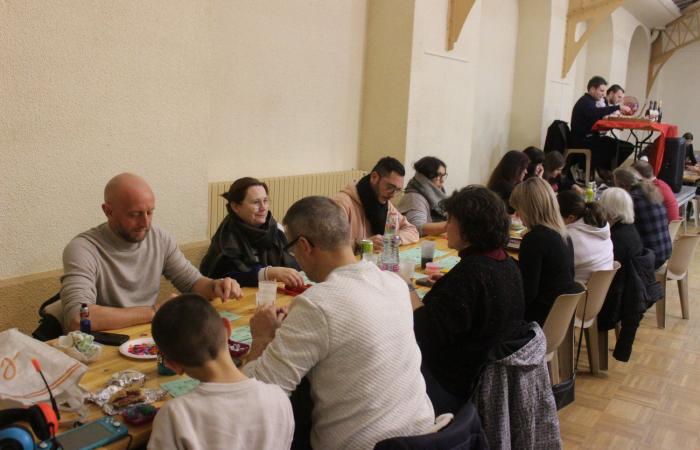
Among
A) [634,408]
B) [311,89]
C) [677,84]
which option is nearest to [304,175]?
[311,89]

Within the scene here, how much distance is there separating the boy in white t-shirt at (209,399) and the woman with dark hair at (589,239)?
2.96 m

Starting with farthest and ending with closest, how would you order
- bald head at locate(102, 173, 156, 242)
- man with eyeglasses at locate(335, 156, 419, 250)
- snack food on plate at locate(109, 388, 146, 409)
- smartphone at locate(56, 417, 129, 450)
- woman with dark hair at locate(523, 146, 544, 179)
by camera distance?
1. woman with dark hair at locate(523, 146, 544, 179)
2. man with eyeglasses at locate(335, 156, 419, 250)
3. bald head at locate(102, 173, 156, 242)
4. snack food on plate at locate(109, 388, 146, 409)
5. smartphone at locate(56, 417, 129, 450)

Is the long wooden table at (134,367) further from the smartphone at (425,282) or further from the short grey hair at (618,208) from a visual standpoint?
the short grey hair at (618,208)

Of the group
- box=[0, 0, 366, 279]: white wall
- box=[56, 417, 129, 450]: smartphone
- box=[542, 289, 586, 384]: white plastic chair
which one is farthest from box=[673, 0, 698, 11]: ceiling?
box=[56, 417, 129, 450]: smartphone

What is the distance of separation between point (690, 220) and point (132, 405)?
1215cm

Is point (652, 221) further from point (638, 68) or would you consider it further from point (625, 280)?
point (638, 68)

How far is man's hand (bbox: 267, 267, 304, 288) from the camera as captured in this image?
3197mm

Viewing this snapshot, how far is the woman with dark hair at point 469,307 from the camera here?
2.56 meters

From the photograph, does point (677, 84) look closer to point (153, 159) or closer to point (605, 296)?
point (605, 296)

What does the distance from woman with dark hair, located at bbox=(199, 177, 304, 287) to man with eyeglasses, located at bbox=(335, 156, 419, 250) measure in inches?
33.7

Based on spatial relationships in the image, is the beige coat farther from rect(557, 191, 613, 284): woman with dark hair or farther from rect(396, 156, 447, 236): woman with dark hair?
rect(557, 191, 613, 284): woman with dark hair

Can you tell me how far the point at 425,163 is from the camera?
515 cm

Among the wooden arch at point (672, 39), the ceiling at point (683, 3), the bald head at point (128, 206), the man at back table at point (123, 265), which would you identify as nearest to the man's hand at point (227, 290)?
the man at back table at point (123, 265)

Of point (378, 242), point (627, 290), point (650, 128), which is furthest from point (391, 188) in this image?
point (650, 128)
